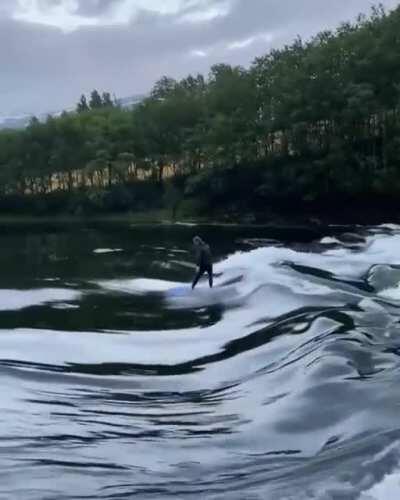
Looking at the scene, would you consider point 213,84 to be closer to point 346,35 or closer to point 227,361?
point 346,35

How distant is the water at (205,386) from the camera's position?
9453 millimetres

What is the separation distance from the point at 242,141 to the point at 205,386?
62871mm

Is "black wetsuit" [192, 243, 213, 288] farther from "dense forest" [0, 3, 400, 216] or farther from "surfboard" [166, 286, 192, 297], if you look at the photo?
"dense forest" [0, 3, 400, 216]

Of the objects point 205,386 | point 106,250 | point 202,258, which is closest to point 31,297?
point 202,258

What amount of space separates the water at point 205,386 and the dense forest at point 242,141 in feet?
122

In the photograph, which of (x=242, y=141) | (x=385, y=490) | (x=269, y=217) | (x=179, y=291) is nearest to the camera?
(x=385, y=490)

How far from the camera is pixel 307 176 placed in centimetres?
6756

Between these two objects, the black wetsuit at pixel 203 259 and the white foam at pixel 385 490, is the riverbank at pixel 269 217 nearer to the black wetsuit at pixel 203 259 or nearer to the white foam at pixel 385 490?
the black wetsuit at pixel 203 259

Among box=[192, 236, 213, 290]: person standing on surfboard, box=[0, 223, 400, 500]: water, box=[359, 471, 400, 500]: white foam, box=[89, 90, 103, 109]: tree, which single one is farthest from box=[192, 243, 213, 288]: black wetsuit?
box=[89, 90, 103, 109]: tree

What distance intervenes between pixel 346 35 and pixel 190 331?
56.3 metres

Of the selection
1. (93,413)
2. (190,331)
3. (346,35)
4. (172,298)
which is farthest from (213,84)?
(93,413)

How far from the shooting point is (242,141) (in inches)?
2992

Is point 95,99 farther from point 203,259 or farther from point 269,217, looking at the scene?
point 203,259

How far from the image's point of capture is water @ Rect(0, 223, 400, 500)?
31.0 ft
